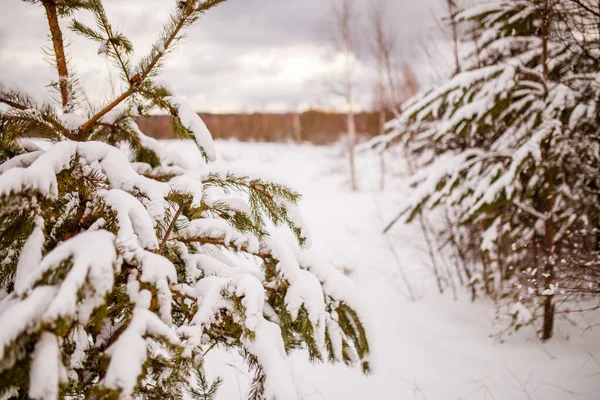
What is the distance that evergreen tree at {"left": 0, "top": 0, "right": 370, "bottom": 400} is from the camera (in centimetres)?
71

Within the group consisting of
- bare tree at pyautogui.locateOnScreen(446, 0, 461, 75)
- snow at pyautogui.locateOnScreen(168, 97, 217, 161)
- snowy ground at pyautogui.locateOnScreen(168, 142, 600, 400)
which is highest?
bare tree at pyautogui.locateOnScreen(446, 0, 461, 75)

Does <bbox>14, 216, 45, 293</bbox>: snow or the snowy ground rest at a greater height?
<bbox>14, 216, 45, 293</bbox>: snow

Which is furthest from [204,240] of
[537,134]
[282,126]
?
[282,126]

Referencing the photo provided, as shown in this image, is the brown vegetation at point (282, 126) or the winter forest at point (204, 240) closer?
the winter forest at point (204, 240)

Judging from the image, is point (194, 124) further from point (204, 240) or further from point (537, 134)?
point (537, 134)

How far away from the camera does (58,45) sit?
1319mm

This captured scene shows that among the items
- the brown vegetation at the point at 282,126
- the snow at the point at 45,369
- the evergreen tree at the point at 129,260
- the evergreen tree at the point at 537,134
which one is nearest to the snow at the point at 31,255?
the evergreen tree at the point at 129,260

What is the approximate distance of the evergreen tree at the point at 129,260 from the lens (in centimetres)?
71

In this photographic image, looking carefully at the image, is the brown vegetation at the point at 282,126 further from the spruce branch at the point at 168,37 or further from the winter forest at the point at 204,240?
the spruce branch at the point at 168,37

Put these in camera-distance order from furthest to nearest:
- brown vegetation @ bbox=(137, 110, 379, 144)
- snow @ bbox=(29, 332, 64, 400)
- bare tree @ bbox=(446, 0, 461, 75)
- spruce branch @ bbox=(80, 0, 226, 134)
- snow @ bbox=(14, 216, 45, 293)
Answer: brown vegetation @ bbox=(137, 110, 379, 144) → bare tree @ bbox=(446, 0, 461, 75) → spruce branch @ bbox=(80, 0, 226, 134) → snow @ bbox=(14, 216, 45, 293) → snow @ bbox=(29, 332, 64, 400)

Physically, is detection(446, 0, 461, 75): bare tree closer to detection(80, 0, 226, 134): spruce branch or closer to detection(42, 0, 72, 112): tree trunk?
detection(80, 0, 226, 134): spruce branch

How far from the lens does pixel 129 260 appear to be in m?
0.88

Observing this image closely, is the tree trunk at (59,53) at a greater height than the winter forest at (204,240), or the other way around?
the tree trunk at (59,53)

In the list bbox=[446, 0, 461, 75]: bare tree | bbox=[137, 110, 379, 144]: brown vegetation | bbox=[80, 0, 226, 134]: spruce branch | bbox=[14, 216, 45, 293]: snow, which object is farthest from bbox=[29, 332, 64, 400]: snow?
bbox=[137, 110, 379, 144]: brown vegetation
